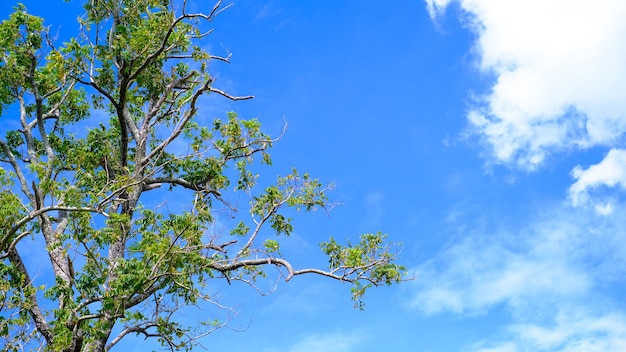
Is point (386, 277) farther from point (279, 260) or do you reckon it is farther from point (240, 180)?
point (240, 180)

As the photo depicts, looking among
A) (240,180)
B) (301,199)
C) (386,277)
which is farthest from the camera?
(240,180)

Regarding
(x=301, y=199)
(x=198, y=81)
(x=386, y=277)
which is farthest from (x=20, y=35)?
(x=386, y=277)

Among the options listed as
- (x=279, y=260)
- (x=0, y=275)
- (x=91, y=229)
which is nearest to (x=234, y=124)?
(x=279, y=260)

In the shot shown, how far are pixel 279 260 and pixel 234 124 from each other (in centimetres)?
325

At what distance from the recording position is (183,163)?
13891mm

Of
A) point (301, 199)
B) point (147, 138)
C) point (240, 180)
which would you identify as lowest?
point (301, 199)

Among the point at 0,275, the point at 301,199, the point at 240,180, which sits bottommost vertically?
the point at 0,275

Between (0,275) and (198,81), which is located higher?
(198,81)

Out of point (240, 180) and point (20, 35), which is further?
point (240, 180)

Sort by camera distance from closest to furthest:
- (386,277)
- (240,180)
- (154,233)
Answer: (154,233), (386,277), (240,180)

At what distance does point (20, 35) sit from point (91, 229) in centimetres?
439

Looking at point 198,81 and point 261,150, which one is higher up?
point 198,81

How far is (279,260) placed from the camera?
12.0 metres

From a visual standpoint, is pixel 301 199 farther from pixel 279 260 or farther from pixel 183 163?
pixel 183 163
